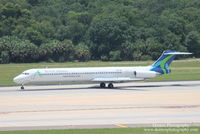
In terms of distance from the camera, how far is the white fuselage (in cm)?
5081

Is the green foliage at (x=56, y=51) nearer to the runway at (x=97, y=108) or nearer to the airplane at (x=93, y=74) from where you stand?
the airplane at (x=93, y=74)

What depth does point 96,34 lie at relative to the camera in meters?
115

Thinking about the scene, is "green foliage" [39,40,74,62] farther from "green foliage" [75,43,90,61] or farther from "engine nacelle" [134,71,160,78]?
"engine nacelle" [134,71,160,78]

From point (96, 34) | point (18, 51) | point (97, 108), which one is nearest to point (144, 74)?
point (97, 108)

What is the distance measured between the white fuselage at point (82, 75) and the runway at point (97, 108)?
2.88 metres

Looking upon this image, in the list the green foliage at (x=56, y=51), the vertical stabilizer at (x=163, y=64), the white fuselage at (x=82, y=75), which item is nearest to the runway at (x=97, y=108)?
the white fuselage at (x=82, y=75)

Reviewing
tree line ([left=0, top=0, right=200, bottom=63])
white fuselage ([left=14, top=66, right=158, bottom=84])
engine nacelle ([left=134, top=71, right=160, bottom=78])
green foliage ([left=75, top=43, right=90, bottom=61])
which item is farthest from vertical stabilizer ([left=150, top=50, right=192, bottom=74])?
green foliage ([left=75, top=43, right=90, bottom=61])

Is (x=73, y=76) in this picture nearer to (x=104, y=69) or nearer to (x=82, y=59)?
(x=104, y=69)

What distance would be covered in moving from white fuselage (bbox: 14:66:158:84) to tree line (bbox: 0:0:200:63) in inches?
1927

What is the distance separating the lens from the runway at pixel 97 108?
27.2 m

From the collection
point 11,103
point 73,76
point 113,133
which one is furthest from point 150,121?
point 73,76

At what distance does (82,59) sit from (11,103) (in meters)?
69.8

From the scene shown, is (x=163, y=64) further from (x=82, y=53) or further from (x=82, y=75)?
(x=82, y=53)

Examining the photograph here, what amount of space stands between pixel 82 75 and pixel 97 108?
59.6 feet
